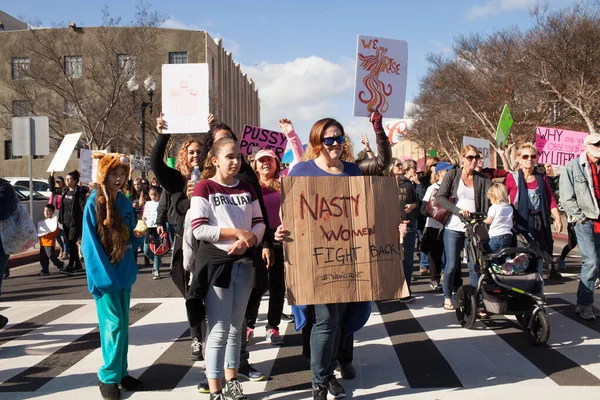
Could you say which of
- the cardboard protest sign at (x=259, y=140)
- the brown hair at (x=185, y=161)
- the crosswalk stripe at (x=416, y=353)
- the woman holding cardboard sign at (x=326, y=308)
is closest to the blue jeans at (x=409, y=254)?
the crosswalk stripe at (x=416, y=353)

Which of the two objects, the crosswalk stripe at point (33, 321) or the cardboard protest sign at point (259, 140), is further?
the cardboard protest sign at point (259, 140)

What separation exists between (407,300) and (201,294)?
454cm

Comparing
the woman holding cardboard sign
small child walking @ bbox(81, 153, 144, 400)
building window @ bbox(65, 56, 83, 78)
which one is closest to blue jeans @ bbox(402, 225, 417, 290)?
the woman holding cardboard sign

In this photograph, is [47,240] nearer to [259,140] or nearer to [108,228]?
[259,140]

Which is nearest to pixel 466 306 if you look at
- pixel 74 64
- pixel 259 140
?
pixel 259 140

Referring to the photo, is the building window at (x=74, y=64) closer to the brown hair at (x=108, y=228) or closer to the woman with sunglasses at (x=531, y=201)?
the woman with sunglasses at (x=531, y=201)

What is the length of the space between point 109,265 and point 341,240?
1681 mm

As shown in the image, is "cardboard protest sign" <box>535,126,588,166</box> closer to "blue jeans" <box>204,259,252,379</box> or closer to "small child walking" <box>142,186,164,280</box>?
"small child walking" <box>142,186,164,280</box>

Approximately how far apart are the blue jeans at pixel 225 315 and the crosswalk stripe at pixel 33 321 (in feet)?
10.8

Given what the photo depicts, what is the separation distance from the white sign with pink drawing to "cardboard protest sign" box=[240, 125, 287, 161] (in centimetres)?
425

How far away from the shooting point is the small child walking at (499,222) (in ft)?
23.1

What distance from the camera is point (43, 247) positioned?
11.7 meters

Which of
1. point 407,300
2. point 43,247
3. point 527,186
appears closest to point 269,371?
point 407,300

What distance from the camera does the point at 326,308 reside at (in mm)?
4242
